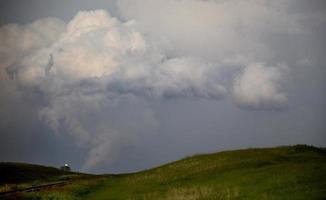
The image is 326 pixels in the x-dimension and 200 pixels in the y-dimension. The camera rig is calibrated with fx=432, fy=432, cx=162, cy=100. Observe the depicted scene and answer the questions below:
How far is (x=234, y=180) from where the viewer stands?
49.2m

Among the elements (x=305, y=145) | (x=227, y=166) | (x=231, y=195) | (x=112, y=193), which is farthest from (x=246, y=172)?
(x=305, y=145)

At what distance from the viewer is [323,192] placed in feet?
117

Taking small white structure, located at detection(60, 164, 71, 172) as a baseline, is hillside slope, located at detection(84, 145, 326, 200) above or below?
below

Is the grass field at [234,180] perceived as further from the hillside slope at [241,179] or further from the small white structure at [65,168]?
the small white structure at [65,168]

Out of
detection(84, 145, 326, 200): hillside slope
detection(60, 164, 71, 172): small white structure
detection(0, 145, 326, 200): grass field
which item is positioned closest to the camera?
detection(84, 145, 326, 200): hillside slope

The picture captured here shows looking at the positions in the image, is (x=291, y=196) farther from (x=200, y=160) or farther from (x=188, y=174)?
(x=200, y=160)

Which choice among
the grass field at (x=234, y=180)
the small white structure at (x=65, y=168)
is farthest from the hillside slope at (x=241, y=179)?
the small white structure at (x=65, y=168)

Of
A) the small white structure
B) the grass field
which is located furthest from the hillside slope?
the small white structure

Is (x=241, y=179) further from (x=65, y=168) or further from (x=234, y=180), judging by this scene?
(x=65, y=168)

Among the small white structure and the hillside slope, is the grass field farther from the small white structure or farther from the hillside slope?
the small white structure

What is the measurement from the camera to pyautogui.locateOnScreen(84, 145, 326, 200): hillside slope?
1565 inches

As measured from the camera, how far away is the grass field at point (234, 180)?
40.2 m

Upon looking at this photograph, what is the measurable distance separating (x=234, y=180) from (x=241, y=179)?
0.83m

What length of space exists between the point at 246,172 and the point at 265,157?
14153 mm
